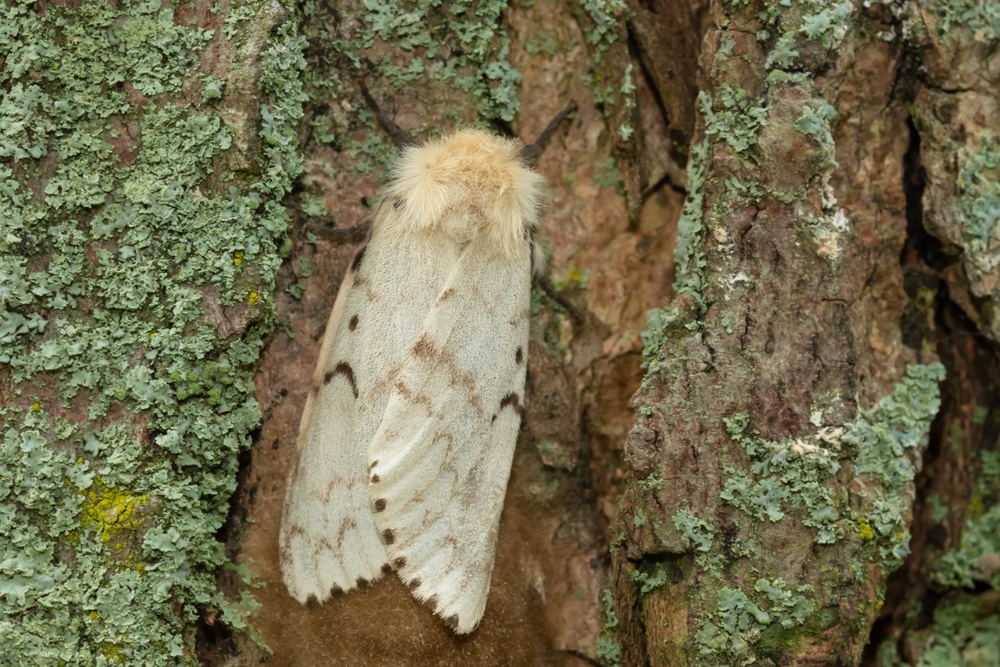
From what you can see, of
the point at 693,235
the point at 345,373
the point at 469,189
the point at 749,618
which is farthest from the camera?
the point at 469,189

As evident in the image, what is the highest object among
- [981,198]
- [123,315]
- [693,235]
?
[981,198]

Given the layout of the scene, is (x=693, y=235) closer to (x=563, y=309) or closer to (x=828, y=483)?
(x=563, y=309)

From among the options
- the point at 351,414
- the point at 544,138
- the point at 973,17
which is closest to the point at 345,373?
the point at 351,414

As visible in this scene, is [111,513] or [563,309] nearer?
[111,513]

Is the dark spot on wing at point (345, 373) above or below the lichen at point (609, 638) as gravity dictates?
above

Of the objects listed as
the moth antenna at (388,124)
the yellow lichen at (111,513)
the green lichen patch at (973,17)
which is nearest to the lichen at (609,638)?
the yellow lichen at (111,513)

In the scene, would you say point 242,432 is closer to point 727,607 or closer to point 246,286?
point 246,286

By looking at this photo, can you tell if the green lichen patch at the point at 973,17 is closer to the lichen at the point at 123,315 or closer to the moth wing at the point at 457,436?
the moth wing at the point at 457,436
